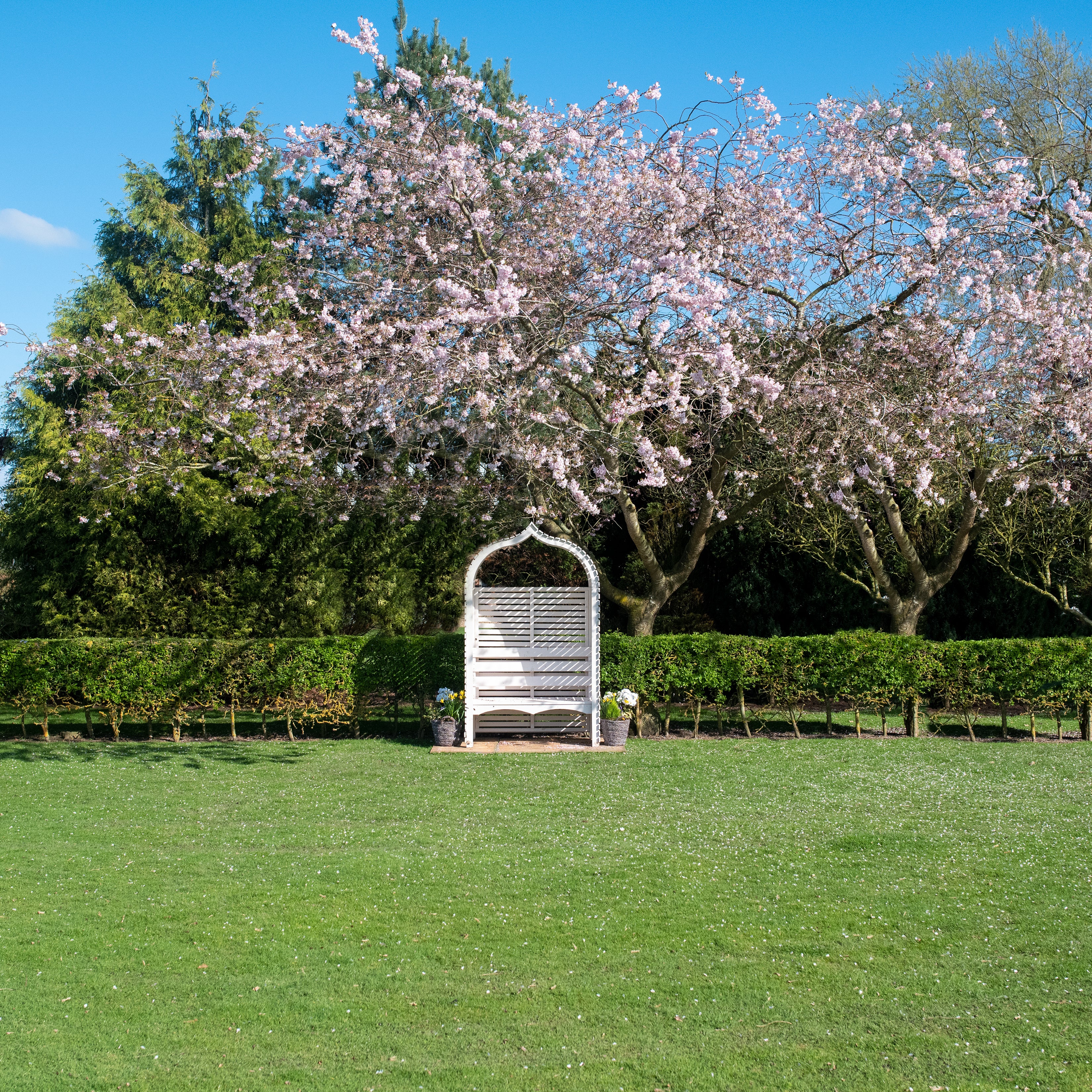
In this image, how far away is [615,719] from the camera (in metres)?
9.38

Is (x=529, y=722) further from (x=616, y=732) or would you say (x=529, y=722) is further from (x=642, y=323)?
(x=642, y=323)

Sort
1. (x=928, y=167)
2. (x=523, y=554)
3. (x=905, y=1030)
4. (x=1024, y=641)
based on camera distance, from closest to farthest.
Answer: (x=905, y=1030) → (x=928, y=167) → (x=1024, y=641) → (x=523, y=554)

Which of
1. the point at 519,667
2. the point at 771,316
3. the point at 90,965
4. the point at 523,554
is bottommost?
the point at 90,965

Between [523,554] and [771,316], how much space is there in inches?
225

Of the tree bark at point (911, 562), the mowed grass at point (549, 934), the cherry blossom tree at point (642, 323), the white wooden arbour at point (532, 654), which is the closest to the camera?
the mowed grass at point (549, 934)

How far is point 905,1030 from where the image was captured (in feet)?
11.1

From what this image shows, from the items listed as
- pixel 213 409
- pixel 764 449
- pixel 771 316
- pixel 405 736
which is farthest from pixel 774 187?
pixel 405 736

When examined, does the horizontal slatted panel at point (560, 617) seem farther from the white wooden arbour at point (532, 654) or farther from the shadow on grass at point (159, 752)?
the shadow on grass at point (159, 752)

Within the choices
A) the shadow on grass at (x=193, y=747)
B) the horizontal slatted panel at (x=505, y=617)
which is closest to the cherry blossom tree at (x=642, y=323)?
the horizontal slatted panel at (x=505, y=617)

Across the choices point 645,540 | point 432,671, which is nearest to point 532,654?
point 432,671

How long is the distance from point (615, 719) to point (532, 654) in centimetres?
115

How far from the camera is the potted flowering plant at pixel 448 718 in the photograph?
30.7 ft

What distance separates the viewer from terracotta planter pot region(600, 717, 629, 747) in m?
9.33

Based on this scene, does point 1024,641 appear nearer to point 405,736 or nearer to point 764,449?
point 764,449
